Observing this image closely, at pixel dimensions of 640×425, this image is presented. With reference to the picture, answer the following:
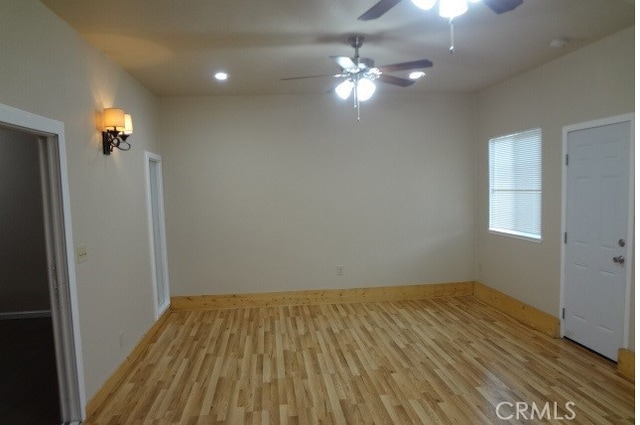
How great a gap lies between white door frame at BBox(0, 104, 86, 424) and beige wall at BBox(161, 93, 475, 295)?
2327 mm

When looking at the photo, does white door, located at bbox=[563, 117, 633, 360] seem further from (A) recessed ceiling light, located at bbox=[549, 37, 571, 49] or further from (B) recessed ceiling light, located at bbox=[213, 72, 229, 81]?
(B) recessed ceiling light, located at bbox=[213, 72, 229, 81]

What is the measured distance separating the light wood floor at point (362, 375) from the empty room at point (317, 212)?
0.02 metres

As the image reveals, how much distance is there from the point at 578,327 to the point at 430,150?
8.66 ft

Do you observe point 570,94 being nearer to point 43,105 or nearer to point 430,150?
point 430,150

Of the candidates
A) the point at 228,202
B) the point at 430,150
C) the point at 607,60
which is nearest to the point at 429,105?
the point at 430,150

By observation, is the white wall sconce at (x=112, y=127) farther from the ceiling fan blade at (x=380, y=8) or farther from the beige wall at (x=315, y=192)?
the ceiling fan blade at (x=380, y=8)

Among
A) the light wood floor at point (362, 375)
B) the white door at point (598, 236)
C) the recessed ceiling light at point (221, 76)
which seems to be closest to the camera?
the light wood floor at point (362, 375)

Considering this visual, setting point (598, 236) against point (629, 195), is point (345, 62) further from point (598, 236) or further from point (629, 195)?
point (598, 236)

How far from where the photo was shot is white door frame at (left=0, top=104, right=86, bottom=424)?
89.7 inches

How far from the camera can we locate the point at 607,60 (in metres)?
3.03

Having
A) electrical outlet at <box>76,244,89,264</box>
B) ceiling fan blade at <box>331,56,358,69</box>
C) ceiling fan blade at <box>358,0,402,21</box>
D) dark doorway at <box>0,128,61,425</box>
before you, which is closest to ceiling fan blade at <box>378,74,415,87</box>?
ceiling fan blade at <box>331,56,358,69</box>

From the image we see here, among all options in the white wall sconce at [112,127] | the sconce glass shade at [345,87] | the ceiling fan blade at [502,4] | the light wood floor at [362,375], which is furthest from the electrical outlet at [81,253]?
the ceiling fan blade at [502,4]

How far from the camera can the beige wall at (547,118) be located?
3.00m

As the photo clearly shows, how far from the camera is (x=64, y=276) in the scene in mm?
2346
